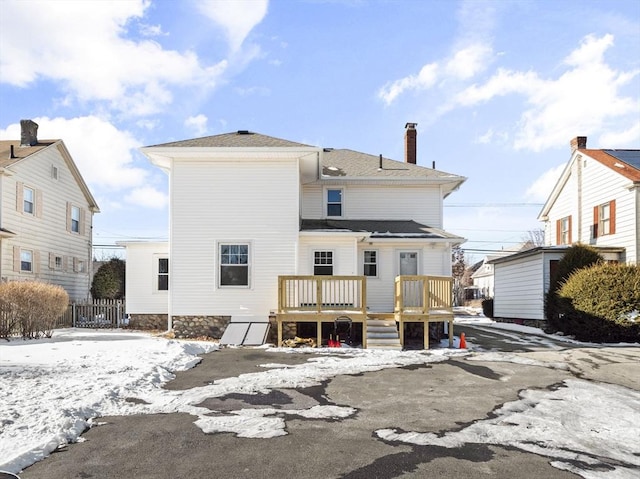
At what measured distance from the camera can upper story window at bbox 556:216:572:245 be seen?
23.0 m

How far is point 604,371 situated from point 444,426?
569cm

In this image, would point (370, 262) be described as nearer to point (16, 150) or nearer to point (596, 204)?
point (596, 204)

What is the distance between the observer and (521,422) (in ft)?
18.3

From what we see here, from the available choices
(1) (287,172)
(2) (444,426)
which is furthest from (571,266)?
(2) (444,426)

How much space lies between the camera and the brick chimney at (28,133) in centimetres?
2172

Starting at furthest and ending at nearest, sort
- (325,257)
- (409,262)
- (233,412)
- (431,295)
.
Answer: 1. (409,262)
2. (325,257)
3. (431,295)
4. (233,412)

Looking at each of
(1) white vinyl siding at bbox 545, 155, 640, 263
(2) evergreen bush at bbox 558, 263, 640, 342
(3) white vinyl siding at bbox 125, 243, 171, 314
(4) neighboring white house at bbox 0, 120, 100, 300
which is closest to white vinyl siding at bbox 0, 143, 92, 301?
(4) neighboring white house at bbox 0, 120, 100, 300

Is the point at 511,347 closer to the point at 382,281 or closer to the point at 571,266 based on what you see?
the point at 382,281

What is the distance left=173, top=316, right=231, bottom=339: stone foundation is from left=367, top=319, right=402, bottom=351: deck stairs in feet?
13.8

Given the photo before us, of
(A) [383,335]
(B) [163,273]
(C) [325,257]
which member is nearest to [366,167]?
(C) [325,257]

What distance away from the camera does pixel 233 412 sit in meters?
5.82

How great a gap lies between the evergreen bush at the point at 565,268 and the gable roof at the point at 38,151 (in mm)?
21356

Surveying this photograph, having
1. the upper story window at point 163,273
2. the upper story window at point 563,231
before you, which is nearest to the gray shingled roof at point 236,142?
the upper story window at point 163,273

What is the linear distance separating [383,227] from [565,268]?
6.91m
